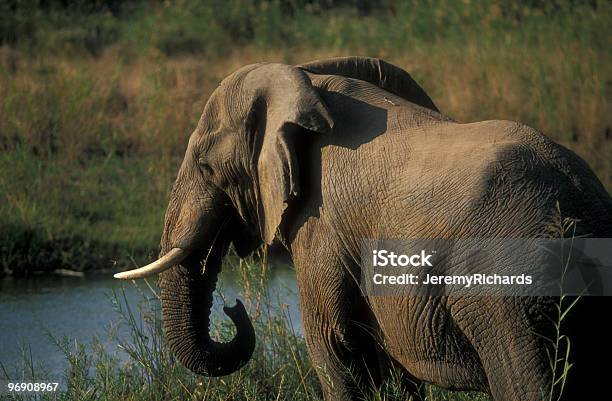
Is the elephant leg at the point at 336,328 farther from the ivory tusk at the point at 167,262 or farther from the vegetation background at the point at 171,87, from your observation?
the vegetation background at the point at 171,87

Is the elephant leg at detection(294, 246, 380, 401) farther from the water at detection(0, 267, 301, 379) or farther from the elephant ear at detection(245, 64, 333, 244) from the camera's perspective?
the water at detection(0, 267, 301, 379)

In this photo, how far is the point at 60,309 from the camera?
322 inches

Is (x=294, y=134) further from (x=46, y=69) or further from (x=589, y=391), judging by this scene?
(x=46, y=69)

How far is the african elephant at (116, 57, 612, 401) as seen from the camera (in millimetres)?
3781

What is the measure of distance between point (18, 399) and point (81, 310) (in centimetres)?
273

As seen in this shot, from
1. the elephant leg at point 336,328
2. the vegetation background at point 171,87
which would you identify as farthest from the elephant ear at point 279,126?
the vegetation background at point 171,87

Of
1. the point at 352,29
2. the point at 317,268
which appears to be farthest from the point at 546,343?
the point at 352,29

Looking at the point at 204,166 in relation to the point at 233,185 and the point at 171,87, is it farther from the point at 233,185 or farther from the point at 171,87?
the point at 171,87

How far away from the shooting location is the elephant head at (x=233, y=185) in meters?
4.34

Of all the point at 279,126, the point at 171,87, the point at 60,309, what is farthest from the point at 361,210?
the point at 171,87

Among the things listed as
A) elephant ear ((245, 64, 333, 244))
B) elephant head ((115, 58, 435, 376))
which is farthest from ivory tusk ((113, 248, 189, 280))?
elephant ear ((245, 64, 333, 244))

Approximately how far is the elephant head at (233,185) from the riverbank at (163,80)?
3717 mm

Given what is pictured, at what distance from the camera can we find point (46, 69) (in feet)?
41.7

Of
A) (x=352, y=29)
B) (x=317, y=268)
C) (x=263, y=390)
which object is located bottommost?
(x=352, y=29)
